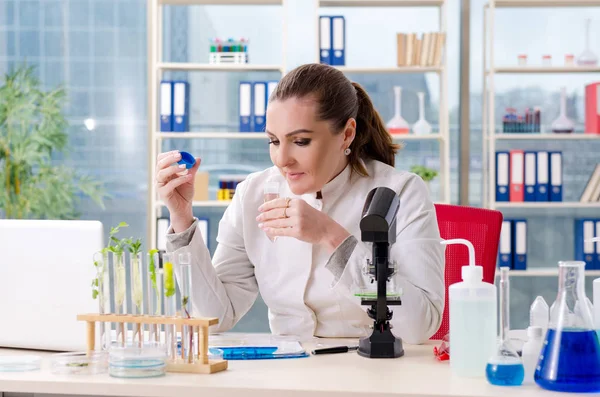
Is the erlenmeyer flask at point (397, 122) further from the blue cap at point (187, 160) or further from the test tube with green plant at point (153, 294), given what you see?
the test tube with green plant at point (153, 294)

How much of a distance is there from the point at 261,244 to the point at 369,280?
519 millimetres

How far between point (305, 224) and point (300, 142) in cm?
26

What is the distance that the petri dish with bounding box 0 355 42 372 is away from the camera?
1401 mm

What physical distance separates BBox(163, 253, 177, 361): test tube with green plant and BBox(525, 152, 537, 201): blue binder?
3195 millimetres

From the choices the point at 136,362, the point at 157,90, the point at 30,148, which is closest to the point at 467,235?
the point at 136,362

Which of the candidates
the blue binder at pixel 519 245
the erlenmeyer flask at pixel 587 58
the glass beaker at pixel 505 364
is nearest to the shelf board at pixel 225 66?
the blue binder at pixel 519 245

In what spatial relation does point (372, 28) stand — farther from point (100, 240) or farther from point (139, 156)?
point (100, 240)

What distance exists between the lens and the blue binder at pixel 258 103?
423cm

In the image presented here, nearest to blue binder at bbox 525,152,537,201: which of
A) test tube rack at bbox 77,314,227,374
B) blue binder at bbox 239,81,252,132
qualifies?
blue binder at bbox 239,81,252,132

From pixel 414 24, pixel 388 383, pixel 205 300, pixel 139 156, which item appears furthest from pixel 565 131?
pixel 388 383

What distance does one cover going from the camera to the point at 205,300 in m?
1.88

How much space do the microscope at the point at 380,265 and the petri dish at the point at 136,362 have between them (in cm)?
40

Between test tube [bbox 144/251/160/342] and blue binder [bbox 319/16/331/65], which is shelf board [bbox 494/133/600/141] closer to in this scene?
blue binder [bbox 319/16/331/65]

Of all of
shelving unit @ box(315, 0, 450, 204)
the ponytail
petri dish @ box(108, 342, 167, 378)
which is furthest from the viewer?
shelving unit @ box(315, 0, 450, 204)
